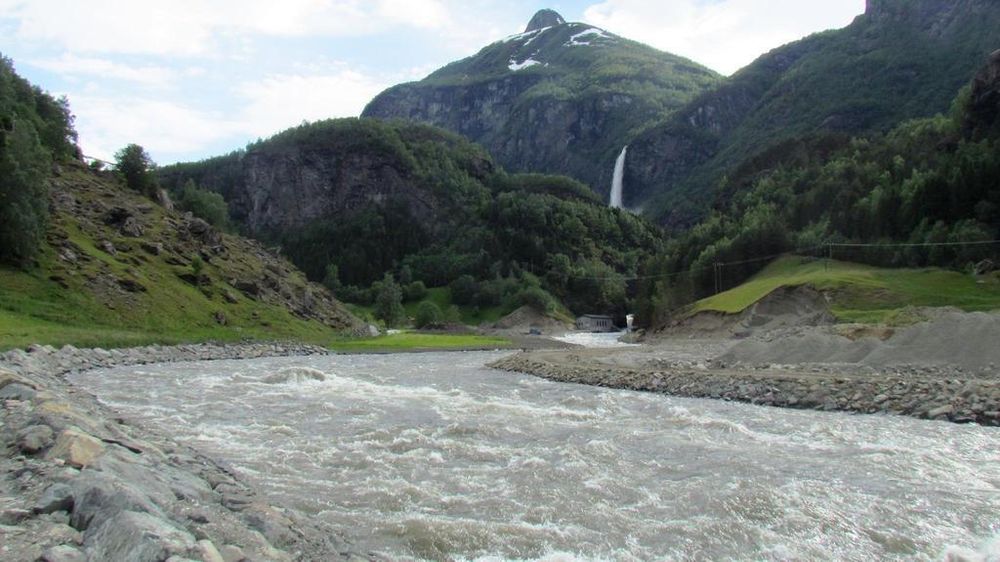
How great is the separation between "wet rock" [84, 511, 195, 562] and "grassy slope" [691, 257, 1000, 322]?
5380cm

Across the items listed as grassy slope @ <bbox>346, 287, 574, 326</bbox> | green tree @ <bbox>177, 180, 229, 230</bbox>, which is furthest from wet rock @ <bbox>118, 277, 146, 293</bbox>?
grassy slope @ <bbox>346, 287, 574, 326</bbox>

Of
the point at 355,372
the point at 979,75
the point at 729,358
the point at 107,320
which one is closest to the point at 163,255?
the point at 107,320

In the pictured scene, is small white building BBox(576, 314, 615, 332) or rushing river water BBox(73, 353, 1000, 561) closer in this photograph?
rushing river water BBox(73, 353, 1000, 561)

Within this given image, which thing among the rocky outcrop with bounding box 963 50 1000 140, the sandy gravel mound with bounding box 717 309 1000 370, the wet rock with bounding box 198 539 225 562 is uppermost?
the rocky outcrop with bounding box 963 50 1000 140

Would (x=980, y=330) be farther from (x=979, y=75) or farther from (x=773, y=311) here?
(x=979, y=75)

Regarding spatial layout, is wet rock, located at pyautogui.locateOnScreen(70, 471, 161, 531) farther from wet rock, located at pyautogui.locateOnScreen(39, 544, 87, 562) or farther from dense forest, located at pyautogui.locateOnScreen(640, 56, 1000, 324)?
dense forest, located at pyautogui.locateOnScreen(640, 56, 1000, 324)

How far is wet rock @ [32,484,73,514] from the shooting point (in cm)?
789

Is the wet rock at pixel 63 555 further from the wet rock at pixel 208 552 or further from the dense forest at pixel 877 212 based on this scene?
the dense forest at pixel 877 212

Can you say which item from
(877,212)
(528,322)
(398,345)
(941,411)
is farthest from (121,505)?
(528,322)

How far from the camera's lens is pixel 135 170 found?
9331cm

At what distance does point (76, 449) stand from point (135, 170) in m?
95.8

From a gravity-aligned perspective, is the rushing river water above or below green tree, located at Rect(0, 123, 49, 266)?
below

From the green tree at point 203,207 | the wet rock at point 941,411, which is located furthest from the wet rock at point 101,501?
the green tree at point 203,207

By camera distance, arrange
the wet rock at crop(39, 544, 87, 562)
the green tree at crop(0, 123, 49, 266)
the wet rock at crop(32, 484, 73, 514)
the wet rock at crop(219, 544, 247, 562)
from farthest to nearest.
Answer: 1. the green tree at crop(0, 123, 49, 266)
2. the wet rock at crop(32, 484, 73, 514)
3. the wet rock at crop(219, 544, 247, 562)
4. the wet rock at crop(39, 544, 87, 562)
